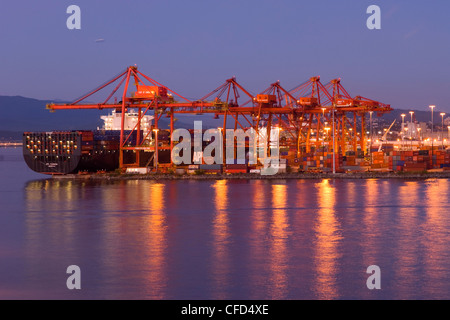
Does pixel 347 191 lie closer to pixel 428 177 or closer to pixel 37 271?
pixel 428 177

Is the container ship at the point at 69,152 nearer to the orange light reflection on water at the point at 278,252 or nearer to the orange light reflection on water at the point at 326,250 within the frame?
the orange light reflection on water at the point at 278,252

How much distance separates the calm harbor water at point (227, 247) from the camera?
14.4m

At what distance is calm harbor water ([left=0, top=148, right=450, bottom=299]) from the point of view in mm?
14383

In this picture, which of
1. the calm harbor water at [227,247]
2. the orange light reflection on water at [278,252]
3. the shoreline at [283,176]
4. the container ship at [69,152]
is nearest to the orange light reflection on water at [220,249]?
the calm harbor water at [227,247]

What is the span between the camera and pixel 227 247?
66.2 feet

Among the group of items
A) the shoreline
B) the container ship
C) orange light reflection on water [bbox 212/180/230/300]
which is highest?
the container ship

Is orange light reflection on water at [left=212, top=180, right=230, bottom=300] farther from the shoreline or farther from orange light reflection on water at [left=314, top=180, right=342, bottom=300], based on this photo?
the shoreline

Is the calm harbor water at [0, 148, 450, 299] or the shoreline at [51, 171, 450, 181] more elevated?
the shoreline at [51, 171, 450, 181]

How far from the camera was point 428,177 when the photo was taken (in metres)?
60.5

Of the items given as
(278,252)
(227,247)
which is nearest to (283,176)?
(227,247)

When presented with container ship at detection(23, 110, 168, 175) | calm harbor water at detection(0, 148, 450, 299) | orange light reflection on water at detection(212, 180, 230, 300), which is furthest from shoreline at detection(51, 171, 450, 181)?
orange light reflection on water at detection(212, 180, 230, 300)

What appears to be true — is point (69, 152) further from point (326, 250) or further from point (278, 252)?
point (326, 250)
